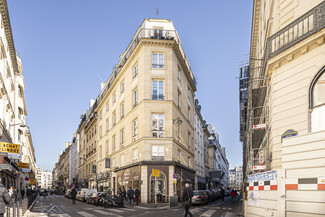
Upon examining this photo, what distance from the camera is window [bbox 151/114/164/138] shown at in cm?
3008

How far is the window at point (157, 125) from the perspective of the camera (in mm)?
30078

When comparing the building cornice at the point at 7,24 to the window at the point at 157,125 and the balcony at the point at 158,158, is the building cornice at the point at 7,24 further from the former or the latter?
the balcony at the point at 158,158

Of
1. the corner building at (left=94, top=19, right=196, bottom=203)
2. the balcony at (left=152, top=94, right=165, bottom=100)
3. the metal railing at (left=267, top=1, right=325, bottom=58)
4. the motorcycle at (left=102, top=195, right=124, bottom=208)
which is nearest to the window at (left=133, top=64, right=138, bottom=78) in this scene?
the corner building at (left=94, top=19, right=196, bottom=203)

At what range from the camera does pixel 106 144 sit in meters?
46.2

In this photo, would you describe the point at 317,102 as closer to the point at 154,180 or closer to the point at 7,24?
the point at 154,180

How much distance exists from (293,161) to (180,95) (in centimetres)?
3004

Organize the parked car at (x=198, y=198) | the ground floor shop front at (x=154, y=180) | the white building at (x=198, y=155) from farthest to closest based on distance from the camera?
the white building at (x=198, y=155)
the ground floor shop front at (x=154, y=180)
the parked car at (x=198, y=198)

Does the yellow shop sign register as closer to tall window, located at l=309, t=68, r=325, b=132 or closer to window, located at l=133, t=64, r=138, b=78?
window, located at l=133, t=64, r=138, b=78

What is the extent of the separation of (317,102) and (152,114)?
20.9 m

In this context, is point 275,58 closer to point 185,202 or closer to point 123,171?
point 185,202

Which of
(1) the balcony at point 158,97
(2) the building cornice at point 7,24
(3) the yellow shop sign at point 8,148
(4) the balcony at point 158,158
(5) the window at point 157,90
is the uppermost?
(2) the building cornice at point 7,24

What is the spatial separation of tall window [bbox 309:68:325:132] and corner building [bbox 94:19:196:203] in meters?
19.9

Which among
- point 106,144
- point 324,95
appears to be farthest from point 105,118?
point 324,95

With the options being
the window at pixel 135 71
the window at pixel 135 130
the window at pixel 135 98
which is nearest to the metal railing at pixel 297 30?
the window at pixel 135 130
